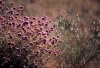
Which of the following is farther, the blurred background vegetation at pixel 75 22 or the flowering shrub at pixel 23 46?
the blurred background vegetation at pixel 75 22

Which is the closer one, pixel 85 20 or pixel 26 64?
pixel 26 64

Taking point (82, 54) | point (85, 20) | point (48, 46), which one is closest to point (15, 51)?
point (48, 46)

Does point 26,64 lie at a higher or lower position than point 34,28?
lower

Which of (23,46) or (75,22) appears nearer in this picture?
(23,46)

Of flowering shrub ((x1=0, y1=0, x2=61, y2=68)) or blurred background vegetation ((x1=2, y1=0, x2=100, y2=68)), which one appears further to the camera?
blurred background vegetation ((x1=2, y1=0, x2=100, y2=68))

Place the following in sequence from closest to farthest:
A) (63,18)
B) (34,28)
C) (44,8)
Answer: (34,28) → (63,18) → (44,8)


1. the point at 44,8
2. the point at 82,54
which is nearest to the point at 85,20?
the point at 44,8

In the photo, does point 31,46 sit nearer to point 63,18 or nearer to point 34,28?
point 34,28

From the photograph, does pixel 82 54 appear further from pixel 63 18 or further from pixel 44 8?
pixel 44 8

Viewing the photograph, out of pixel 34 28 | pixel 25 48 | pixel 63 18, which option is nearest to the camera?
pixel 25 48
